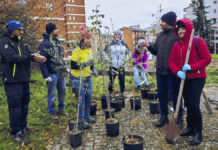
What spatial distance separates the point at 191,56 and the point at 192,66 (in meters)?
0.20

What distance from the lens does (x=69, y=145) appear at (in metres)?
3.38

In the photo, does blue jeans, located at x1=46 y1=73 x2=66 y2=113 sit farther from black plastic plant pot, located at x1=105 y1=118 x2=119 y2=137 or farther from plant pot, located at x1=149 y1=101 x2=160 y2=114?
plant pot, located at x1=149 y1=101 x2=160 y2=114

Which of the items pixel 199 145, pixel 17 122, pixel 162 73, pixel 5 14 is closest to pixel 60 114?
pixel 17 122

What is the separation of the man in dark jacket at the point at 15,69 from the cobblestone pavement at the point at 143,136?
2.72 ft

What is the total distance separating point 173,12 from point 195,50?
41.3 inches

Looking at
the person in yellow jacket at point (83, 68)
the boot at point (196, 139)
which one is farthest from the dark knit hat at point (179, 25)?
the boot at point (196, 139)

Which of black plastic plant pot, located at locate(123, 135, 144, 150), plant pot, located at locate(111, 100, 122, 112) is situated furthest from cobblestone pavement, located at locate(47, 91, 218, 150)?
plant pot, located at locate(111, 100, 122, 112)

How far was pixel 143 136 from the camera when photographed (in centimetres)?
357

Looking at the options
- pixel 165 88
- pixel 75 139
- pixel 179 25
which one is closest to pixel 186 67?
pixel 179 25

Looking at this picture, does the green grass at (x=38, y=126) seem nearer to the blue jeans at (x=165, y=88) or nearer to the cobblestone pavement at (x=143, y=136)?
the cobblestone pavement at (x=143, y=136)

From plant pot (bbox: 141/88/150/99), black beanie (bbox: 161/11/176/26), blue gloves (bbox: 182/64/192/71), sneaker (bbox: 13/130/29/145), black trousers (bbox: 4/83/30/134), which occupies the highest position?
black beanie (bbox: 161/11/176/26)

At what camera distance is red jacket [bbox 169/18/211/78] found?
2848 millimetres

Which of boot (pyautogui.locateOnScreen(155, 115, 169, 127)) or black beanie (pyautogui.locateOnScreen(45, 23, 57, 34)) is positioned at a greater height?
black beanie (pyautogui.locateOnScreen(45, 23, 57, 34))

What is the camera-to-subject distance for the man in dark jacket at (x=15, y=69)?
10.5 ft
